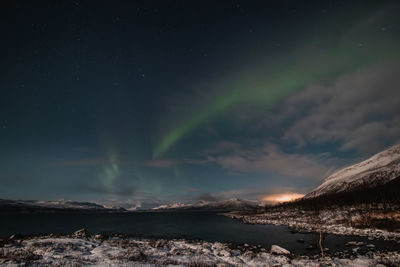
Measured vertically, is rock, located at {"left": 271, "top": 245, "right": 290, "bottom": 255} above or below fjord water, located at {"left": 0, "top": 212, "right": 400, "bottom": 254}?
above

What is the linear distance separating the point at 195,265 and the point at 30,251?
19.4 metres

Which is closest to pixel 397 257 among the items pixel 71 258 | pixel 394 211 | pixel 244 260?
pixel 244 260

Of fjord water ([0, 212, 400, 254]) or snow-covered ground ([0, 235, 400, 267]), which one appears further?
fjord water ([0, 212, 400, 254])

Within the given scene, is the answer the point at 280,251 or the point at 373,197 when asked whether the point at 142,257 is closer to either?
the point at 280,251

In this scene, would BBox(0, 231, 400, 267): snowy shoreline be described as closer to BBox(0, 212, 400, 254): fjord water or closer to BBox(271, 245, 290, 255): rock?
BBox(271, 245, 290, 255): rock

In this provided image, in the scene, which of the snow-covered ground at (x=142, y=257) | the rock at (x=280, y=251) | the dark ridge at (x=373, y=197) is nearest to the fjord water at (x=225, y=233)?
the rock at (x=280, y=251)

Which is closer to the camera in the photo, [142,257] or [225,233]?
[142,257]

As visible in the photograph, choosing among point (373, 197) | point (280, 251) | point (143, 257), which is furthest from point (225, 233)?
point (373, 197)

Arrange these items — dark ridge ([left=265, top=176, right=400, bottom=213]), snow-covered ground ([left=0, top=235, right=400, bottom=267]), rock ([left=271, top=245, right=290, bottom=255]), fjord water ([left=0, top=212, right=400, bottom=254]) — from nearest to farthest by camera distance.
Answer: snow-covered ground ([left=0, top=235, right=400, bottom=267]) < rock ([left=271, top=245, right=290, bottom=255]) < fjord water ([left=0, top=212, right=400, bottom=254]) < dark ridge ([left=265, top=176, right=400, bottom=213])

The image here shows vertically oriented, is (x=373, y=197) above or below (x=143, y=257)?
above

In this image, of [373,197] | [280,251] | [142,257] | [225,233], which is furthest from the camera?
[373,197]

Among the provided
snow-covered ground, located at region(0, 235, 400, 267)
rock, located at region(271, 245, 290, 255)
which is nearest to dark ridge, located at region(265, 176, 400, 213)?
rock, located at region(271, 245, 290, 255)

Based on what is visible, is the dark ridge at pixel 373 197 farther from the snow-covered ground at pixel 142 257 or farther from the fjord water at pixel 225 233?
the snow-covered ground at pixel 142 257

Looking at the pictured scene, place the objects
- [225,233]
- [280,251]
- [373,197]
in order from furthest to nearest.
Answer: [373,197] → [225,233] → [280,251]
